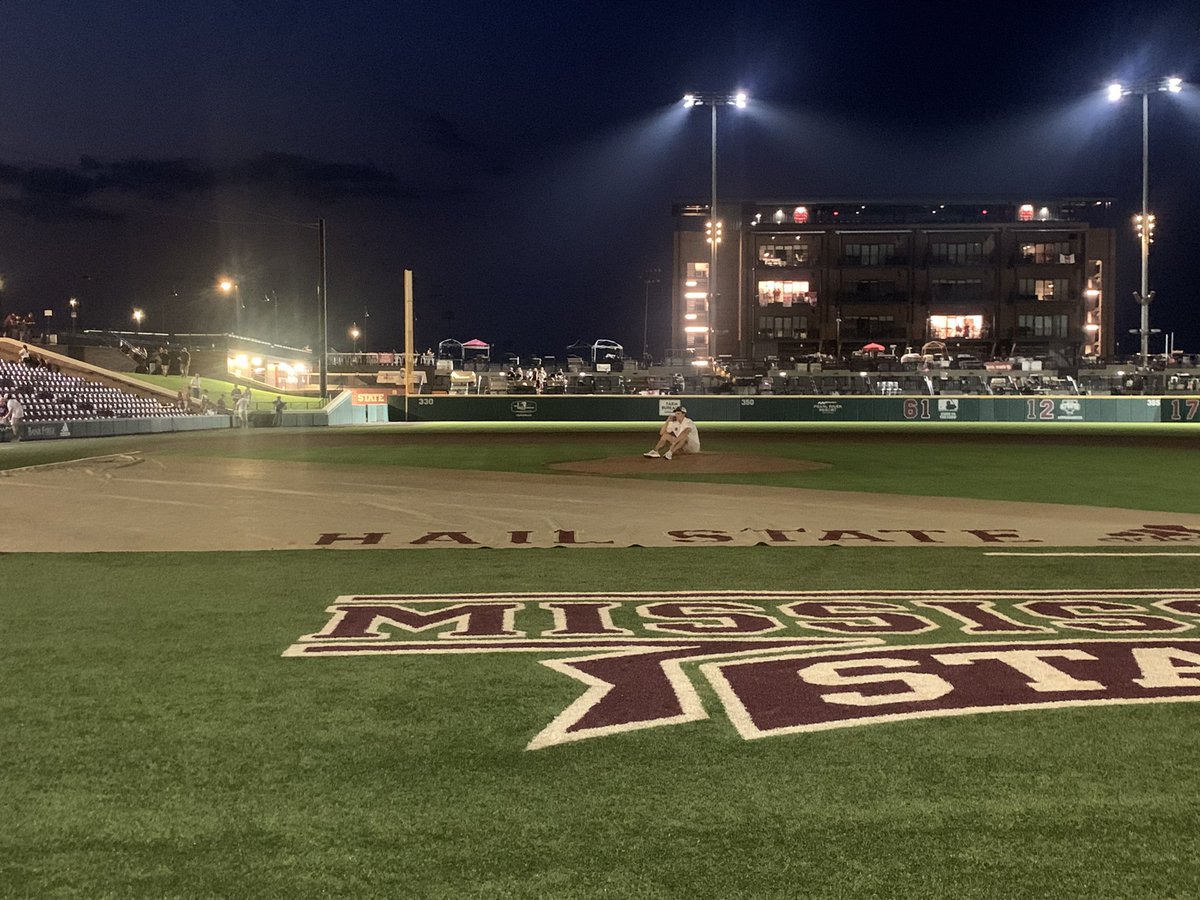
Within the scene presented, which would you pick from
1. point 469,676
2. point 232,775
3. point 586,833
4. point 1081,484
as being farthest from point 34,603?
point 1081,484

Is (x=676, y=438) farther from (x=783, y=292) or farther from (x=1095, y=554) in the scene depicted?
(x=783, y=292)

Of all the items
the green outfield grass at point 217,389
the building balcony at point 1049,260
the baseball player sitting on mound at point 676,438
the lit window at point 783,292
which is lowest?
the baseball player sitting on mound at point 676,438

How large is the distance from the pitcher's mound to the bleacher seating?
23.3 metres

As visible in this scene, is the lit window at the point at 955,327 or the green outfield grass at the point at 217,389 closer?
the green outfield grass at the point at 217,389

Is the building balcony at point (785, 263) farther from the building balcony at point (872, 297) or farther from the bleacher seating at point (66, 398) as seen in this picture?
the bleacher seating at point (66, 398)

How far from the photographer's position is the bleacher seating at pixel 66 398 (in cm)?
3900

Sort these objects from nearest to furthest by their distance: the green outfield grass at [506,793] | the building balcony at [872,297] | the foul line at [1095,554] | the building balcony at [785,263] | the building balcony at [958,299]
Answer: the green outfield grass at [506,793] < the foul line at [1095,554] < the building balcony at [958,299] < the building balcony at [872,297] < the building balcony at [785,263]

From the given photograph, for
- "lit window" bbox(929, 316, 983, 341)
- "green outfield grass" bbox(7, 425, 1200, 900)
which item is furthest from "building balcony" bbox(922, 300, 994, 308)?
"green outfield grass" bbox(7, 425, 1200, 900)

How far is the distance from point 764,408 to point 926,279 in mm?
45725

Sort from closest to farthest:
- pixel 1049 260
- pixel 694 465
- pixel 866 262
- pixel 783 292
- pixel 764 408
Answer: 1. pixel 694 465
2. pixel 764 408
3. pixel 1049 260
4. pixel 866 262
5. pixel 783 292

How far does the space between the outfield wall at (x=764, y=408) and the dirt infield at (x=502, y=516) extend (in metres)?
31.5

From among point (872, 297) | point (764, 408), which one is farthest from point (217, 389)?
point (872, 297)

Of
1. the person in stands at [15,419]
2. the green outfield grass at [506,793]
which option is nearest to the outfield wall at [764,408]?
the person in stands at [15,419]

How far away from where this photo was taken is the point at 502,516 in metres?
14.0
